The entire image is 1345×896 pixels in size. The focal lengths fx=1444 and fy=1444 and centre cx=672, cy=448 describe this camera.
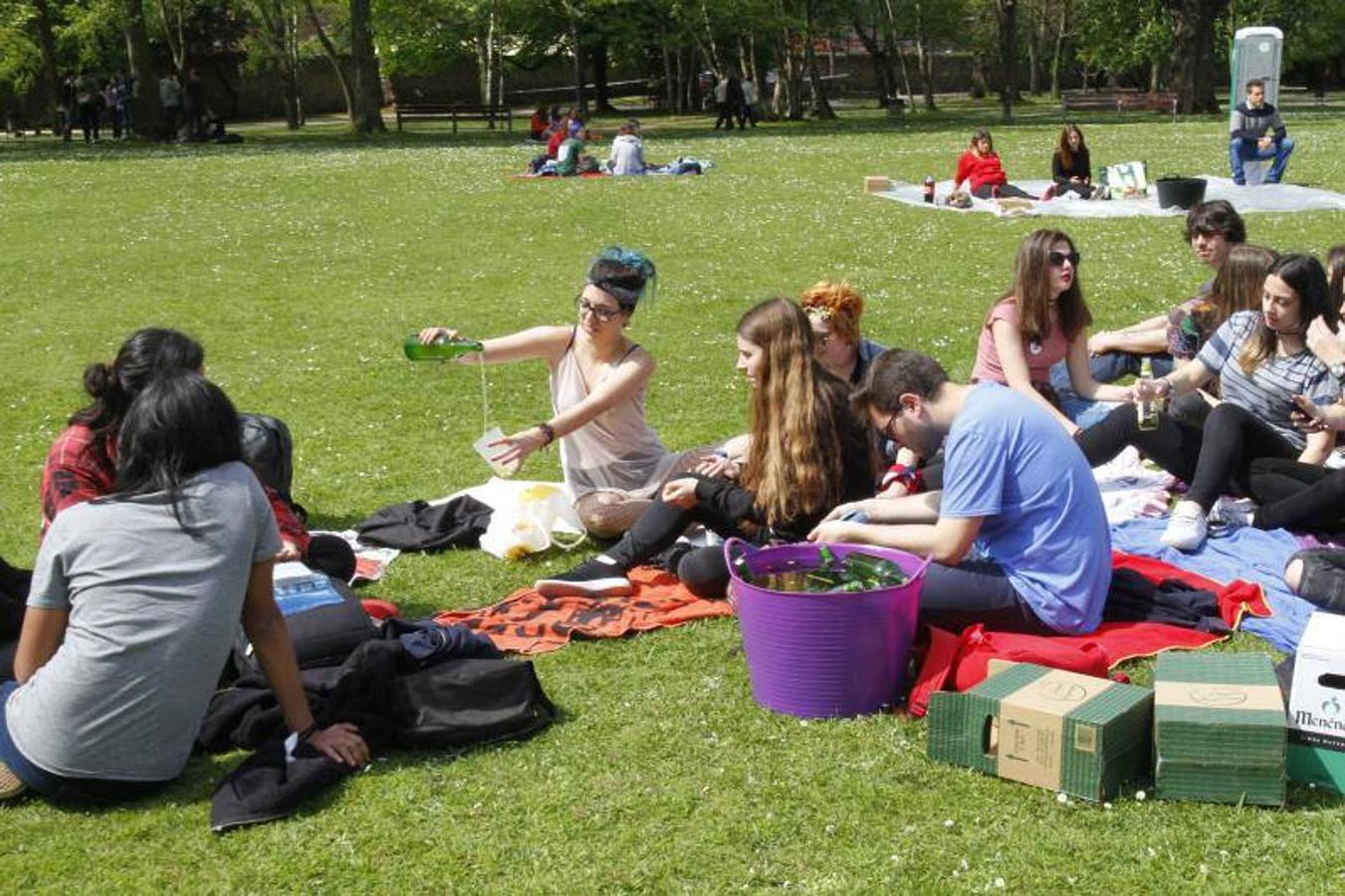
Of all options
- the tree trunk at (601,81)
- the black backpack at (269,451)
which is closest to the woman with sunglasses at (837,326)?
the black backpack at (269,451)

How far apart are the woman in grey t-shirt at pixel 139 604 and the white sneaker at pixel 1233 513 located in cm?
440

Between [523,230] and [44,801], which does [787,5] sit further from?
[44,801]

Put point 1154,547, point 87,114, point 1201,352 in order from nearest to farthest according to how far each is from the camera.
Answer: point 1154,547, point 1201,352, point 87,114

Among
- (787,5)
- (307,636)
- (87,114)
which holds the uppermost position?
(787,5)

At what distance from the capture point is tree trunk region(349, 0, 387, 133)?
3512cm

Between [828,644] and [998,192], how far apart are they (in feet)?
49.6

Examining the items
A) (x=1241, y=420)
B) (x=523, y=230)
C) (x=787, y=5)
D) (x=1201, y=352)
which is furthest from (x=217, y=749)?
(x=787, y=5)

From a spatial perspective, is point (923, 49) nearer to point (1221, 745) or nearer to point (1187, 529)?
point (1187, 529)

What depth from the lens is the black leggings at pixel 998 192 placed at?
60.9 feet

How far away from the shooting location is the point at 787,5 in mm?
41969

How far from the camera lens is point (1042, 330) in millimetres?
7141

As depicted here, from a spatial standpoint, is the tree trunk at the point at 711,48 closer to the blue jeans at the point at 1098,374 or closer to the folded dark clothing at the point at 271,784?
the blue jeans at the point at 1098,374

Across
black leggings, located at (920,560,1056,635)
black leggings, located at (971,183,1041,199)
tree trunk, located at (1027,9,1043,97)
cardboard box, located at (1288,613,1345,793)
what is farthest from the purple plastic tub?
tree trunk, located at (1027,9,1043,97)

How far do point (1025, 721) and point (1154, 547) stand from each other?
2561 millimetres
